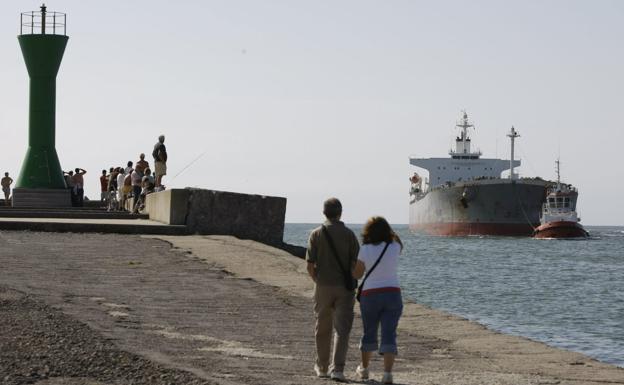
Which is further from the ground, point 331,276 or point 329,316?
point 331,276

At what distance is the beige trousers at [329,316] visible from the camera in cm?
886

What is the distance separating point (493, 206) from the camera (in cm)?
8825

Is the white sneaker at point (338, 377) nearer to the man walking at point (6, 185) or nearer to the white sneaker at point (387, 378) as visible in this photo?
the white sneaker at point (387, 378)

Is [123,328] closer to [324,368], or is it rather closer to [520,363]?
[324,368]

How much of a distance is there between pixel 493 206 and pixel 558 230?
5.99 meters

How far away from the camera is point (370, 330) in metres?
8.87

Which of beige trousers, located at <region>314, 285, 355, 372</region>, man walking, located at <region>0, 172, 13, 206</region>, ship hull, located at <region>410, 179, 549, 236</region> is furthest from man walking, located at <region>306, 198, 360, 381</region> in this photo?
ship hull, located at <region>410, 179, 549, 236</region>

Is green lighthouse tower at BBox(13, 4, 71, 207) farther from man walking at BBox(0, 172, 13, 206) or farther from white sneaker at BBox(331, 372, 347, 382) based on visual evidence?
white sneaker at BBox(331, 372, 347, 382)

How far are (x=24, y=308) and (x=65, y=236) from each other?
10470 mm

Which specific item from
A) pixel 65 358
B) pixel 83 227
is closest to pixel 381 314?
pixel 65 358

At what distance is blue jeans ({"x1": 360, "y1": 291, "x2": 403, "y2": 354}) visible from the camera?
8789 mm

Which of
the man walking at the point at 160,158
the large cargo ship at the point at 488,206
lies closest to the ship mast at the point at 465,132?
the large cargo ship at the point at 488,206

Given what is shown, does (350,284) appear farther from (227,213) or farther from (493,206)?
(493,206)

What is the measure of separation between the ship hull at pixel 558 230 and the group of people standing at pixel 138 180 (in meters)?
51.4
